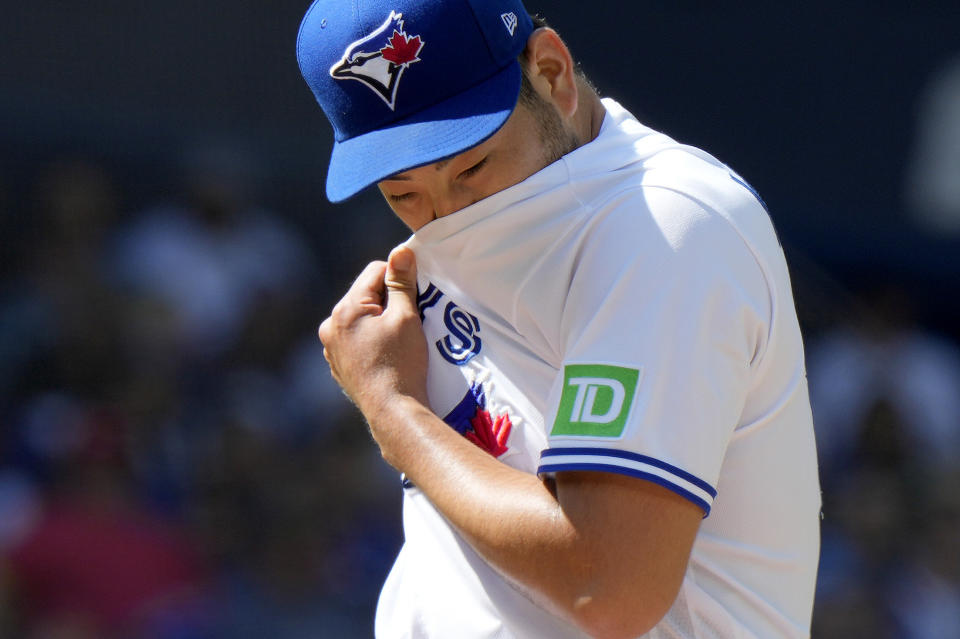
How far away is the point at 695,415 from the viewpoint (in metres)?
1.42

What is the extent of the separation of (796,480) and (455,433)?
17.9 inches

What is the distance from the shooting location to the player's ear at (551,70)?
1.71m

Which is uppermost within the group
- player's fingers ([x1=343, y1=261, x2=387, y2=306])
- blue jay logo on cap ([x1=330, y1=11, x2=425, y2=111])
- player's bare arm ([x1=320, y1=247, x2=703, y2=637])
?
blue jay logo on cap ([x1=330, y1=11, x2=425, y2=111])

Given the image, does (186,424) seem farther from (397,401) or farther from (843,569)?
(397,401)

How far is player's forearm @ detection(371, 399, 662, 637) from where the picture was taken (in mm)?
1401

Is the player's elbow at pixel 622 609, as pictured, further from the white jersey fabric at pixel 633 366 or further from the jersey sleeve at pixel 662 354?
the jersey sleeve at pixel 662 354

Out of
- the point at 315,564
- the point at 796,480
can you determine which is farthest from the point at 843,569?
the point at 796,480

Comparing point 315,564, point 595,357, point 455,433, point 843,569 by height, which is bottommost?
point 843,569

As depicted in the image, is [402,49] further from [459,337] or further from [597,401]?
[597,401]

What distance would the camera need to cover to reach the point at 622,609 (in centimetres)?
140

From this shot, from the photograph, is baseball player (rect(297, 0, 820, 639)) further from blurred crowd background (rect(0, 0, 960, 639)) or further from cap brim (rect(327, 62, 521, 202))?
Answer: blurred crowd background (rect(0, 0, 960, 639))

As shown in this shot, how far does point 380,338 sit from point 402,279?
105 millimetres

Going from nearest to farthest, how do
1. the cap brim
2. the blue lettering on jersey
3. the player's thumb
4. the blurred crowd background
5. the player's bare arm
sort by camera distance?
the player's bare arm, the cap brim, the blue lettering on jersey, the player's thumb, the blurred crowd background

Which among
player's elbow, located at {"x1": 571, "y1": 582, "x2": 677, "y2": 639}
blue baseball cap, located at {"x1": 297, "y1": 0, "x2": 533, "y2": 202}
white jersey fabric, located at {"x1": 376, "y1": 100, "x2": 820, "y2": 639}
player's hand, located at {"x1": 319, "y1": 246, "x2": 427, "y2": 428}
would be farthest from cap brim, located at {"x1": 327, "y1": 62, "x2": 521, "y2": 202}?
player's elbow, located at {"x1": 571, "y1": 582, "x2": 677, "y2": 639}
